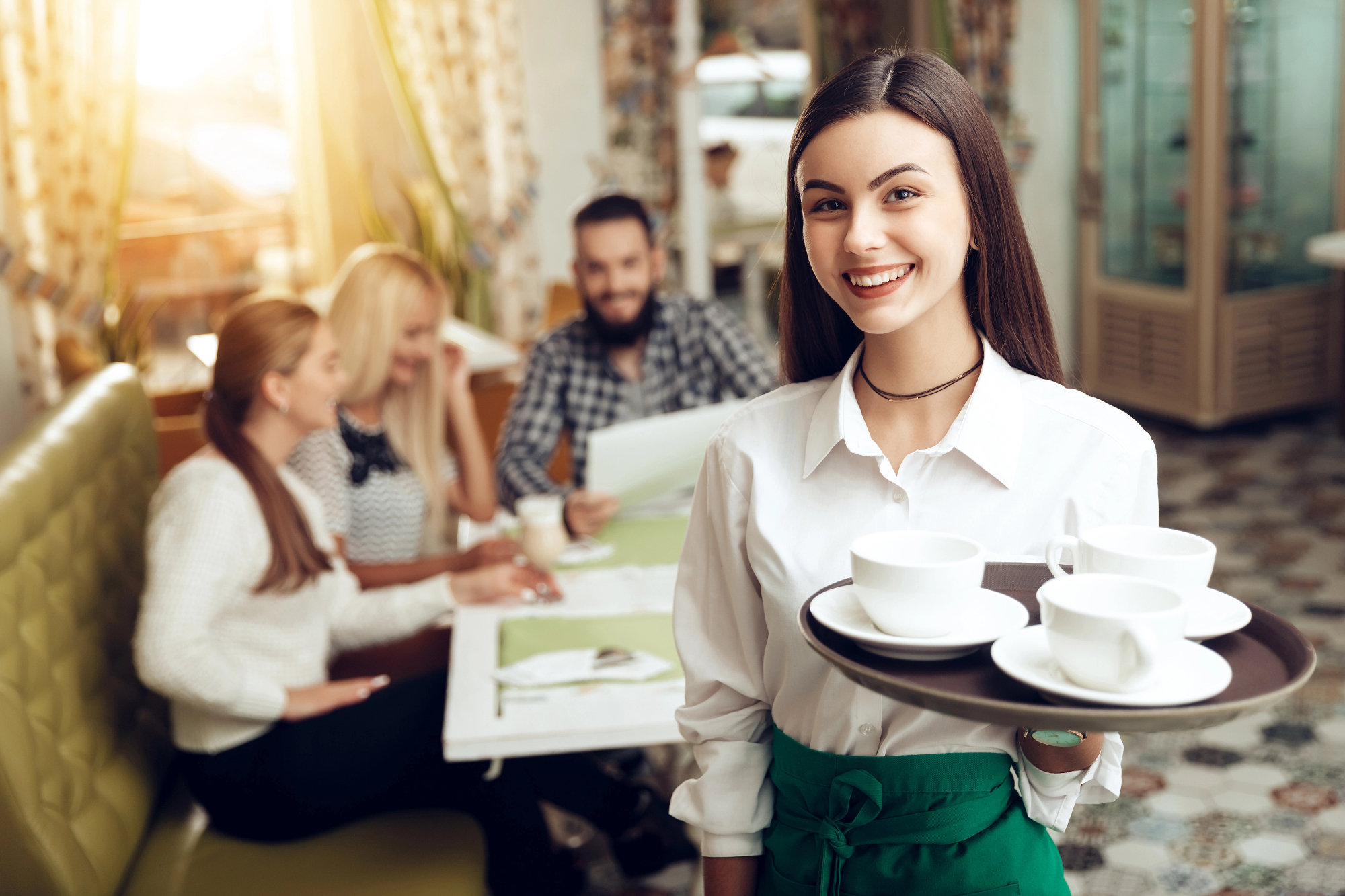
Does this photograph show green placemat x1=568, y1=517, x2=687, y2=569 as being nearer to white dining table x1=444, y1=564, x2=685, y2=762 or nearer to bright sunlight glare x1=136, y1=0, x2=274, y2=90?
white dining table x1=444, y1=564, x2=685, y2=762

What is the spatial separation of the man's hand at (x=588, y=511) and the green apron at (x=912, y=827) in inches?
48.1

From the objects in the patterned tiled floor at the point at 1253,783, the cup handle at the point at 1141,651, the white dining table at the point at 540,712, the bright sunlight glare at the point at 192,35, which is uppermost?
the bright sunlight glare at the point at 192,35

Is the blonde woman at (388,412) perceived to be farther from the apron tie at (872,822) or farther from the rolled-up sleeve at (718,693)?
the apron tie at (872,822)

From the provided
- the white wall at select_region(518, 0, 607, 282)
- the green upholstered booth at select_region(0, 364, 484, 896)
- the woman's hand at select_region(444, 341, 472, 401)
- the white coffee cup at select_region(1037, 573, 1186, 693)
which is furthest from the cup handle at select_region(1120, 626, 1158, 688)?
the white wall at select_region(518, 0, 607, 282)

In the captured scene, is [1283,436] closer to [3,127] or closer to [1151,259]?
[1151,259]

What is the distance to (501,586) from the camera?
1.97 m

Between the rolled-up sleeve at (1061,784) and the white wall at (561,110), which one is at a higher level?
the white wall at (561,110)

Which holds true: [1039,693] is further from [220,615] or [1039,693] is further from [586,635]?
[220,615]

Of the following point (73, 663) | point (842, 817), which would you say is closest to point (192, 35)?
point (73, 663)

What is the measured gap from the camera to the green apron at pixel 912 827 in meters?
1.03

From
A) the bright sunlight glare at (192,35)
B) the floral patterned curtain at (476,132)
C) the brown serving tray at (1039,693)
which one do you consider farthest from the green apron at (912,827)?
the bright sunlight glare at (192,35)

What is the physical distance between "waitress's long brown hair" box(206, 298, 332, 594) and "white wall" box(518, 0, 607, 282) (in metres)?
2.75

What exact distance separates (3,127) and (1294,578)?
3.88 meters

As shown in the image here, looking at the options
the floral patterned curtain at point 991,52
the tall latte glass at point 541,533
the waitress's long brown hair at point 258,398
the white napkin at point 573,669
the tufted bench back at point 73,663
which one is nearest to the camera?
the tufted bench back at point 73,663
